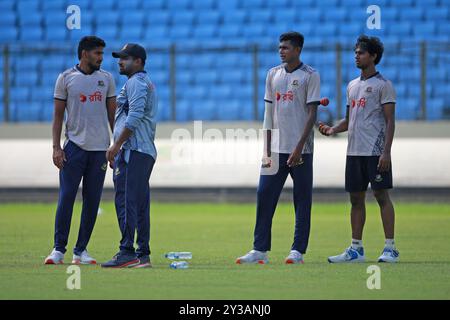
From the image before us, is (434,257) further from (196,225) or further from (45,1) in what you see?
(45,1)

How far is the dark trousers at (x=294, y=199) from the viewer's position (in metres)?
10.7

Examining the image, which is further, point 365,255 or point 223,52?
point 223,52

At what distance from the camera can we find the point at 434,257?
36.6ft

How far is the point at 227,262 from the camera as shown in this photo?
10.8 m

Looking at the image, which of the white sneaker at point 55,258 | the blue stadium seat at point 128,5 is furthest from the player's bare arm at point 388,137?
the blue stadium seat at point 128,5

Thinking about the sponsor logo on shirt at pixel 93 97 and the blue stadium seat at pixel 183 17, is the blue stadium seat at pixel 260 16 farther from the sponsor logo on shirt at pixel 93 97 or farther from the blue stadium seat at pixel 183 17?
the sponsor logo on shirt at pixel 93 97

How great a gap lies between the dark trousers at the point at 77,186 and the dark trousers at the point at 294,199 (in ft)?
5.17

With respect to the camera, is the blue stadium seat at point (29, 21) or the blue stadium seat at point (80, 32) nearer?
the blue stadium seat at point (80, 32)

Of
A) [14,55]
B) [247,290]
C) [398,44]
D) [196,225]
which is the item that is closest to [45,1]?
[14,55]

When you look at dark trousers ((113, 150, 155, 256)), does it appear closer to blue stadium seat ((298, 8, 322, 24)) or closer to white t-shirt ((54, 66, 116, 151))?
white t-shirt ((54, 66, 116, 151))

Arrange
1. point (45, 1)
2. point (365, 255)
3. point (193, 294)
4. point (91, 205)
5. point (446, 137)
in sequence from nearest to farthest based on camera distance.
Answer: point (193, 294)
point (91, 205)
point (365, 255)
point (446, 137)
point (45, 1)

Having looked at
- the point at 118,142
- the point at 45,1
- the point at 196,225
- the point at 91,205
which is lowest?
the point at 196,225
